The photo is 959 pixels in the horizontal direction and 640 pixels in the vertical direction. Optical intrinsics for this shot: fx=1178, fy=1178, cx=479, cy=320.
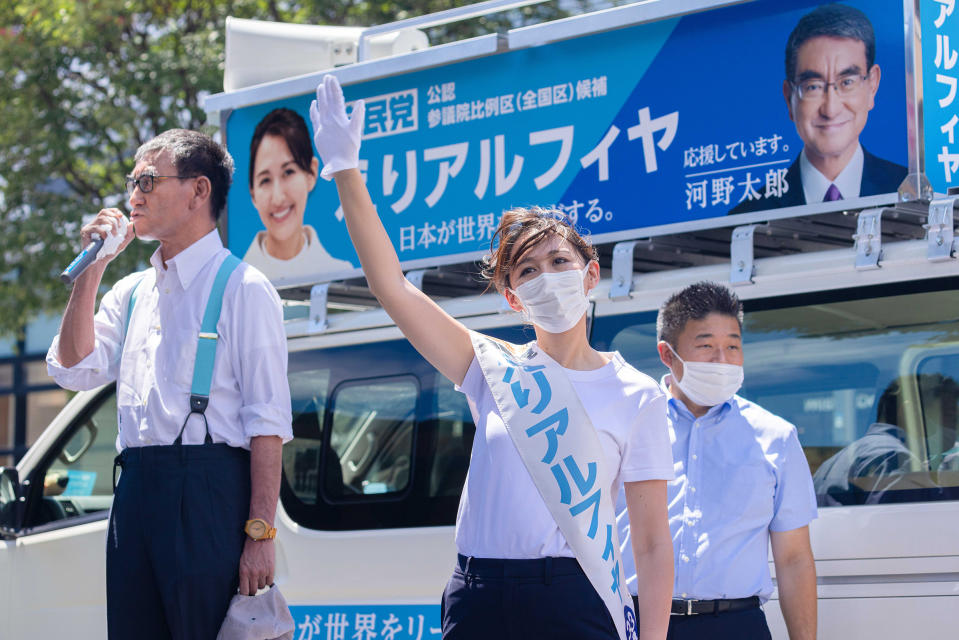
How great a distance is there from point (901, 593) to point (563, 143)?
5.57ft

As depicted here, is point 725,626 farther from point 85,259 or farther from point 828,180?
point 85,259

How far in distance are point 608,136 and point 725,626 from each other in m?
1.54

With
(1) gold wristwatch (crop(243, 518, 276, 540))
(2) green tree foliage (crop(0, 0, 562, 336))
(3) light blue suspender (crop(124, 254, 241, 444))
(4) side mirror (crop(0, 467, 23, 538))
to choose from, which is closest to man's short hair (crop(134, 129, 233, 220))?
(3) light blue suspender (crop(124, 254, 241, 444))

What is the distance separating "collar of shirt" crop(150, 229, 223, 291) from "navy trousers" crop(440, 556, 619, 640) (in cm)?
120

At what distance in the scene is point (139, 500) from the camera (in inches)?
109

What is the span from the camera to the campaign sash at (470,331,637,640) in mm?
2201

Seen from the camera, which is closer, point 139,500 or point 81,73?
point 139,500

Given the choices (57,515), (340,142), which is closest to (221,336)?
(340,142)

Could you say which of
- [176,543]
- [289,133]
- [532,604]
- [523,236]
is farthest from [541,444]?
[289,133]

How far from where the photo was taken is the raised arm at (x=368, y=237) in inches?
91.2

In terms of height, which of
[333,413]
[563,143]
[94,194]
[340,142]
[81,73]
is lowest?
[333,413]

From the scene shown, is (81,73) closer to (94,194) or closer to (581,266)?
(94,194)

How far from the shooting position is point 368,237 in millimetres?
2324

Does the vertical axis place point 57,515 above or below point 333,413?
below
